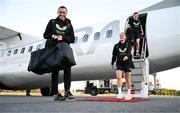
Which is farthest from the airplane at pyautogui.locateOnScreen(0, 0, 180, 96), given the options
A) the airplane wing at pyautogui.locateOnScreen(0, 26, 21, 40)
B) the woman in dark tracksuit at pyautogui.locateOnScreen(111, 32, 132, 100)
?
the woman in dark tracksuit at pyautogui.locateOnScreen(111, 32, 132, 100)

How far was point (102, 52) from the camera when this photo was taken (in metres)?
11.2

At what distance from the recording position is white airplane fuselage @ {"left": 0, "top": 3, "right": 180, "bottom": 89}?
32.4 ft

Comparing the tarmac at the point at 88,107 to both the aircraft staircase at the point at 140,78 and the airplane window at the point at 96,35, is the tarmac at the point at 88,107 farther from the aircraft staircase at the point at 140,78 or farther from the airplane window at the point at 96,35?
the airplane window at the point at 96,35

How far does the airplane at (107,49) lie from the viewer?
9859 mm

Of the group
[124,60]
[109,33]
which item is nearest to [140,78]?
[124,60]

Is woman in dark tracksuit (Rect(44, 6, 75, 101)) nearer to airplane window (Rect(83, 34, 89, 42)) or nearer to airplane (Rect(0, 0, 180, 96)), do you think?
airplane (Rect(0, 0, 180, 96))

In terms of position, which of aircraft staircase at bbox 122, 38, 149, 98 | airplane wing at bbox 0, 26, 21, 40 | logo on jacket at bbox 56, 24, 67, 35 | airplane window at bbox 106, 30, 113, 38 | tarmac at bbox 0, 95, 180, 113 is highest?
airplane wing at bbox 0, 26, 21, 40

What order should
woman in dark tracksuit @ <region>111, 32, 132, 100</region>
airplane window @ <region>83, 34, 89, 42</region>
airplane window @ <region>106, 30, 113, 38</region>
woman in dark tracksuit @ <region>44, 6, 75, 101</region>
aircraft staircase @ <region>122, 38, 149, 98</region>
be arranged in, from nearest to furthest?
woman in dark tracksuit @ <region>44, 6, 75, 101</region> < woman in dark tracksuit @ <region>111, 32, 132, 100</region> < aircraft staircase @ <region>122, 38, 149, 98</region> < airplane window @ <region>106, 30, 113, 38</region> < airplane window @ <region>83, 34, 89, 42</region>

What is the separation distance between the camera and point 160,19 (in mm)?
10180

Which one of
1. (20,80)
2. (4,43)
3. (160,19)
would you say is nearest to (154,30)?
(160,19)

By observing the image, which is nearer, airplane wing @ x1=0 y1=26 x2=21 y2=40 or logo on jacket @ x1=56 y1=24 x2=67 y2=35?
logo on jacket @ x1=56 y1=24 x2=67 y2=35

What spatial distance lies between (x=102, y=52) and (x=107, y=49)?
0.81ft

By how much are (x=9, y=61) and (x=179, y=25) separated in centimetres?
856

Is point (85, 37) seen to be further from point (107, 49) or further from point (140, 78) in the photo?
point (140, 78)
